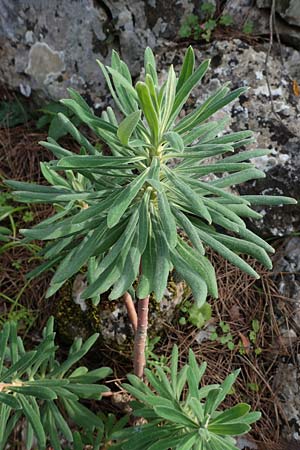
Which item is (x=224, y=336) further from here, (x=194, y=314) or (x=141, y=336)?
(x=141, y=336)

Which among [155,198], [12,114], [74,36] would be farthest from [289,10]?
[155,198]

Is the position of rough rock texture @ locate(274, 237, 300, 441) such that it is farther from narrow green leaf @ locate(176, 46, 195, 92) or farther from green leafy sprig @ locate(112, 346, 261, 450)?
narrow green leaf @ locate(176, 46, 195, 92)

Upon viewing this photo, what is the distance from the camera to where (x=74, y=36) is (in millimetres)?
3070

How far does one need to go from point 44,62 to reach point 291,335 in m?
2.02

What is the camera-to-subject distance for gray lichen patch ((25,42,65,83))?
3.11 meters

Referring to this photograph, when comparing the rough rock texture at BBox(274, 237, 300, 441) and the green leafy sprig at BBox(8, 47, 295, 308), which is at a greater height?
the green leafy sprig at BBox(8, 47, 295, 308)

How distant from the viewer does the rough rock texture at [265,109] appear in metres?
2.62

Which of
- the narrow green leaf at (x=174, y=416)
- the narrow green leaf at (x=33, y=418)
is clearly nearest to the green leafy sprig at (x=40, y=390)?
the narrow green leaf at (x=33, y=418)

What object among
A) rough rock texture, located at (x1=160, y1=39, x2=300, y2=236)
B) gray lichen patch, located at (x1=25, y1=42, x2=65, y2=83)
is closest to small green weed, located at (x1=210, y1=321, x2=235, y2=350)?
rough rock texture, located at (x1=160, y1=39, x2=300, y2=236)

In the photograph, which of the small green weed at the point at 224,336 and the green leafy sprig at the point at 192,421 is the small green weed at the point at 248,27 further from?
the green leafy sprig at the point at 192,421

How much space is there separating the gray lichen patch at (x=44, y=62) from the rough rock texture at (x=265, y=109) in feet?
1.97

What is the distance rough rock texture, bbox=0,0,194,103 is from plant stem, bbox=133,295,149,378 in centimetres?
162

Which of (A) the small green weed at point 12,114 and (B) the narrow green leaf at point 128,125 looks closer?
(B) the narrow green leaf at point 128,125

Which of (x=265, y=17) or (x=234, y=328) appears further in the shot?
(x=265, y=17)
